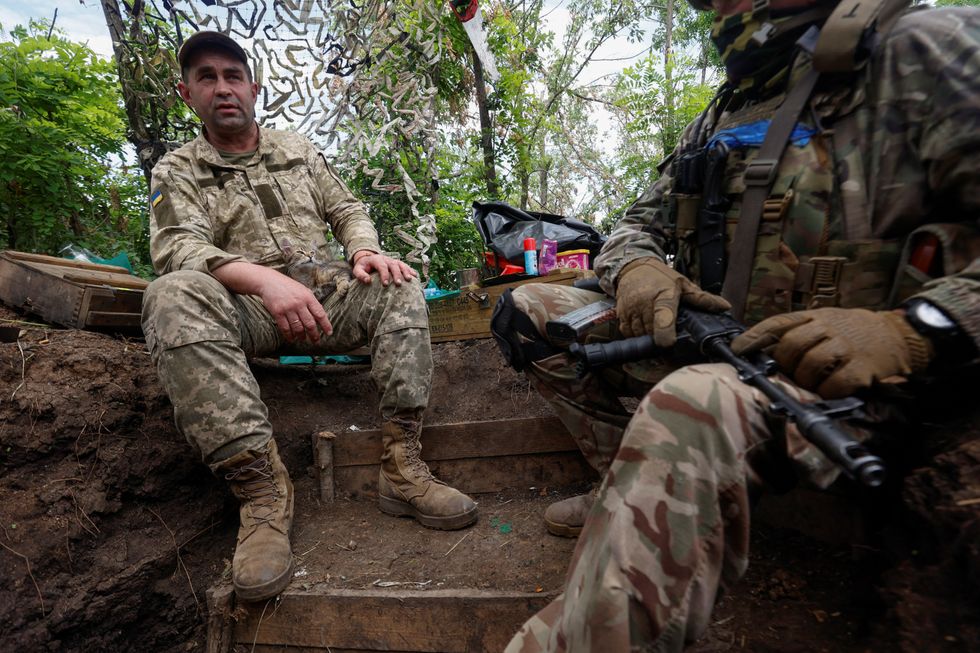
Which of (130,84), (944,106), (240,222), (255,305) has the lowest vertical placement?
(255,305)

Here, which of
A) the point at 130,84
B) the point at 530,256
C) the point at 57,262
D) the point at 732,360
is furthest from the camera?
the point at 530,256

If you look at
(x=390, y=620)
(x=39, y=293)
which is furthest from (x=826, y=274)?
(x=39, y=293)

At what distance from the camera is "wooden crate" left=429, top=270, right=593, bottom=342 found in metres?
3.28

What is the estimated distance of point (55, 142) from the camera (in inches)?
149

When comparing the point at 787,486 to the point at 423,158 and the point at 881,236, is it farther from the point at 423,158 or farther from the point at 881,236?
the point at 423,158

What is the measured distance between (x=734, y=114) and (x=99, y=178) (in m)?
4.73

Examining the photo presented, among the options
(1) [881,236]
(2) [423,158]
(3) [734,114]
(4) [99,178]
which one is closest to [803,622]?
(1) [881,236]

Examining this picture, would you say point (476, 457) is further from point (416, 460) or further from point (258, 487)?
point (258, 487)

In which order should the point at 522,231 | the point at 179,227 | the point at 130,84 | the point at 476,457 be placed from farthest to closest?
the point at 522,231
the point at 130,84
the point at 476,457
the point at 179,227

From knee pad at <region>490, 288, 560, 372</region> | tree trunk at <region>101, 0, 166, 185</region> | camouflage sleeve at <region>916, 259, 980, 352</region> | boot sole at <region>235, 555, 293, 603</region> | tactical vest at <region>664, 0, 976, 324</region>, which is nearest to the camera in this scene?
camouflage sleeve at <region>916, 259, 980, 352</region>

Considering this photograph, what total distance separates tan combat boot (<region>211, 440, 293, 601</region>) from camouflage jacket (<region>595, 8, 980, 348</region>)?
190 cm

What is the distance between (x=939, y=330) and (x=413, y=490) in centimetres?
186

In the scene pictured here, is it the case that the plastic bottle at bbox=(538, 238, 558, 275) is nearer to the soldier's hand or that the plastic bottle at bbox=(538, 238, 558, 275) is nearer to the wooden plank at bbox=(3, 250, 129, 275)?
the soldier's hand

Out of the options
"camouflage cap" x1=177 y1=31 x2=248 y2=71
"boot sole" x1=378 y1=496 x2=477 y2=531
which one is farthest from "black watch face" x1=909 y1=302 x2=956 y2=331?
"camouflage cap" x1=177 y1=31 x2=248 y2=71
